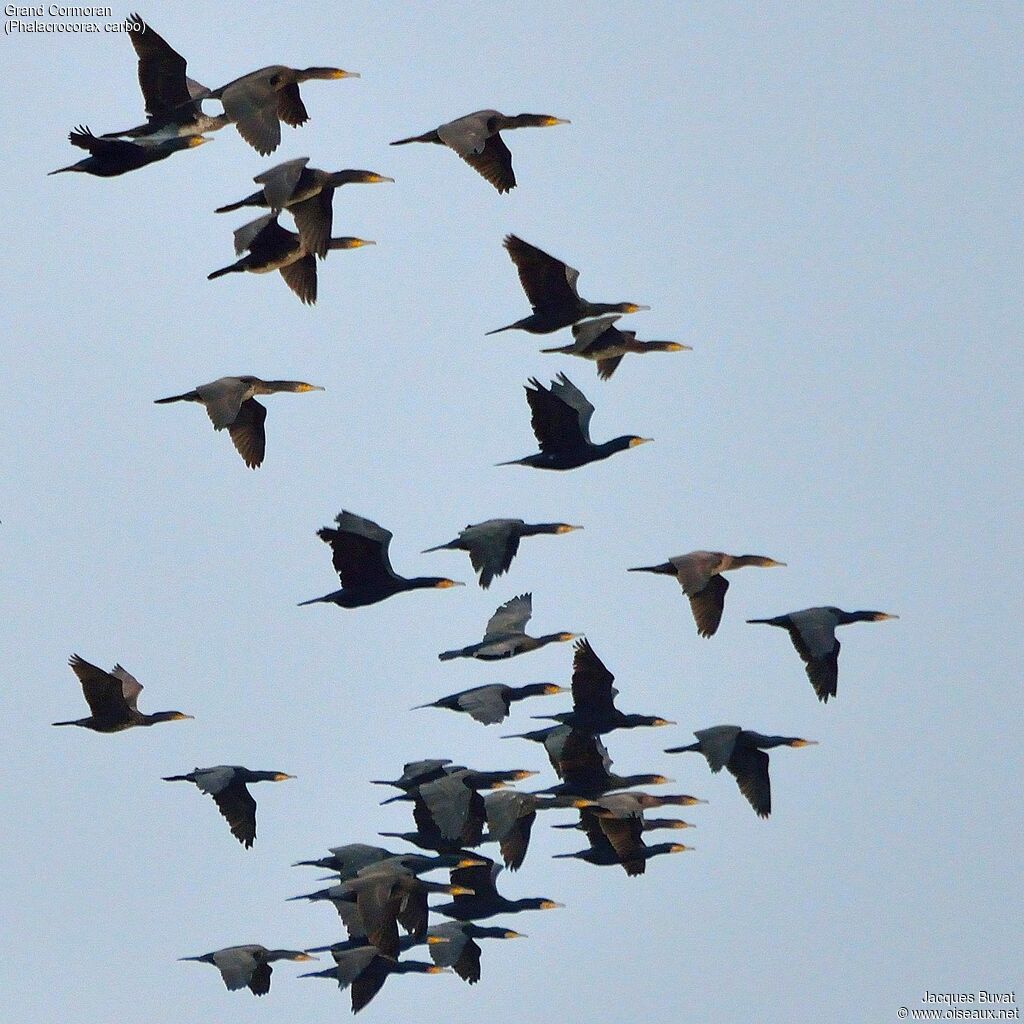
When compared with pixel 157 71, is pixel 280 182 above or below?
below

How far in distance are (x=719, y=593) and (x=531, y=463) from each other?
122 inches

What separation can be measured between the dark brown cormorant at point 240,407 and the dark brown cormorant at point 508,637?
3460 mm

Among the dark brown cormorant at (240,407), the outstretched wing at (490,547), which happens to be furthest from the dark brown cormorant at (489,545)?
the dark brown cormorant at (240,407)

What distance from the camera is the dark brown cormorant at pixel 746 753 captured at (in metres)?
32.3

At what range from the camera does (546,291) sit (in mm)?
→ 31953

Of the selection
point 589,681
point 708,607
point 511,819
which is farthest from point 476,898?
point 708,607

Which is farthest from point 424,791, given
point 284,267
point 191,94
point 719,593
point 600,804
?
point 191,94

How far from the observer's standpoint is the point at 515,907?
3444 centimetres

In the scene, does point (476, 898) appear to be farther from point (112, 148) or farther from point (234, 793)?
point (112, 148)

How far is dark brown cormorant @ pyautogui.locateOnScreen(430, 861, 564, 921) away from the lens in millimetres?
33312

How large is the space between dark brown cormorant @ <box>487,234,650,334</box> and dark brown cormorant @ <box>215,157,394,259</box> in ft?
6.24

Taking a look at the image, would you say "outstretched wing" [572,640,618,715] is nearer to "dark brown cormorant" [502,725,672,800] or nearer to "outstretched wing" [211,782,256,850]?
"dark brown cormorant" [502,725,672,800]

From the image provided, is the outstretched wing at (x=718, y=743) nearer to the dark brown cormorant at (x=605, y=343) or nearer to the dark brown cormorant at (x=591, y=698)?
the dark brown cormorant at (x=591, y=698)

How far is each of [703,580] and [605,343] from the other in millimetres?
3631
